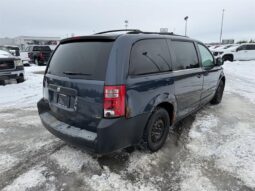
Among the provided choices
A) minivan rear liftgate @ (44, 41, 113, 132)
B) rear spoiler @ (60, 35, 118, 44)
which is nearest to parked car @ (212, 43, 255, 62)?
rear spoiler @ (60, 35, 118, 44)

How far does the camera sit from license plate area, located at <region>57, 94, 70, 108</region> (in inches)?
114

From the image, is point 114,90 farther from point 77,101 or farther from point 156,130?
point 156,130

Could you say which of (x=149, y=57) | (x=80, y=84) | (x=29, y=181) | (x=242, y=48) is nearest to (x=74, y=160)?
(x=29, y=181)

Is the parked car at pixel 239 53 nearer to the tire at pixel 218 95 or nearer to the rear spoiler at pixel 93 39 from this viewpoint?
the tire at pixel 218 95

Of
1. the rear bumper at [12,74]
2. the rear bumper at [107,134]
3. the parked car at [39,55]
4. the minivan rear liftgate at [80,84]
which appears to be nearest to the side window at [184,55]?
the rear bumper at [107,134]

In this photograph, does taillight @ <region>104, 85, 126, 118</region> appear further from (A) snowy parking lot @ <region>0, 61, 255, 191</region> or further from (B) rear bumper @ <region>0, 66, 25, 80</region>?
(B) rear bumper @ <region>0, 66, 25, 80</region>

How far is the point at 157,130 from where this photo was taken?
342cm

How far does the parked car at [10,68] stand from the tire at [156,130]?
6.49 metres

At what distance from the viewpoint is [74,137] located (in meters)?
2.77

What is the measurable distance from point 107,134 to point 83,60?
40.6 inches

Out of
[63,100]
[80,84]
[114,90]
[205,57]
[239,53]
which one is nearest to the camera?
[114,90]

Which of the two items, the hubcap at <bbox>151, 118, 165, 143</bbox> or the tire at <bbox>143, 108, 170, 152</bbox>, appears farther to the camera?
the hubcap at <bbox>151, 118, 165, 143</bbox>

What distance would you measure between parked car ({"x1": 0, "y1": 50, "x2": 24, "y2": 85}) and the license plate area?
5661 mm

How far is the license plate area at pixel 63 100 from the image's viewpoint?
291cm
